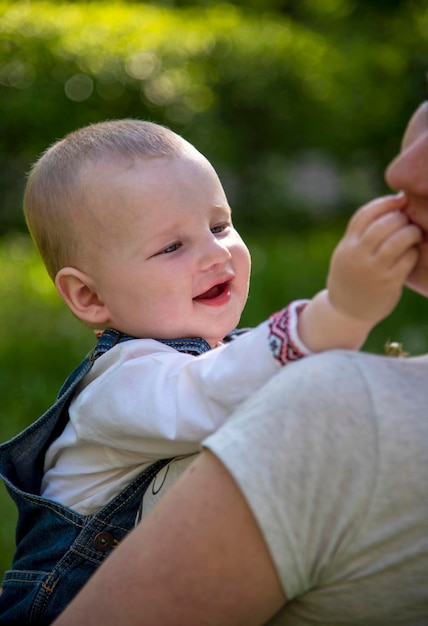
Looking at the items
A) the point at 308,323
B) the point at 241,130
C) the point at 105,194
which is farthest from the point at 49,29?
the point at 308,323

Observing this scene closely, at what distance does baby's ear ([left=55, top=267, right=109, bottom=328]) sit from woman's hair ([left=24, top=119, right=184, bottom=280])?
0.04 m

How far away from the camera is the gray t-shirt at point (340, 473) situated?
1442 mm

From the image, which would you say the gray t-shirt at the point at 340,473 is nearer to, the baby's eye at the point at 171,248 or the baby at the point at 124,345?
the baby at the point at 124,345

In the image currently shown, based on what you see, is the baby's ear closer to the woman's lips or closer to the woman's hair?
the woman's hair

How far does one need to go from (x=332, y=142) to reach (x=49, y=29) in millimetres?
3266

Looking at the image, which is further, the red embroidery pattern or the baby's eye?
the baby's eye

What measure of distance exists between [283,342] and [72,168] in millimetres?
862

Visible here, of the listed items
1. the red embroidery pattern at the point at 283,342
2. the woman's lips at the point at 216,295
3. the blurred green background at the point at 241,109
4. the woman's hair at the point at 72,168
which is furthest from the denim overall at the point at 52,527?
the blurred green background at the point at 241,109

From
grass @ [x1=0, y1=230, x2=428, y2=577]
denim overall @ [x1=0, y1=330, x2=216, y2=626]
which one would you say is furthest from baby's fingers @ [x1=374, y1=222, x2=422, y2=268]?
grass @ [x1=0, y1=230, x2=428, y2=577]

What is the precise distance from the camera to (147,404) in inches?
77.3

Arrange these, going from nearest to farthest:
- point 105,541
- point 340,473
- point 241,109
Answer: point 340,473, point 105,541, point 241,109

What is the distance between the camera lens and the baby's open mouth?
2.31 metres

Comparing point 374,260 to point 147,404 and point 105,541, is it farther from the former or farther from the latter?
point 105,541

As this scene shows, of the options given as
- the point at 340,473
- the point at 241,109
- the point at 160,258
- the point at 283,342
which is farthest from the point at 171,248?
the point at 241,109
